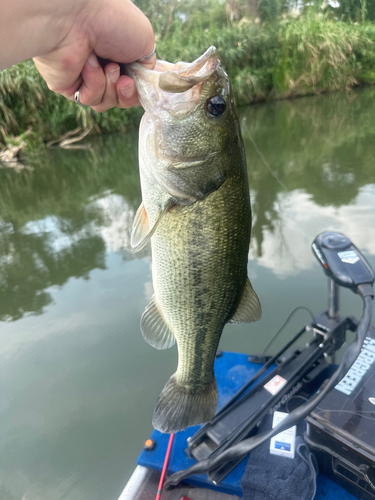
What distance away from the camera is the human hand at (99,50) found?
3.55ft

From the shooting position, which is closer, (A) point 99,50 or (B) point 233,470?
(A) point 99,50

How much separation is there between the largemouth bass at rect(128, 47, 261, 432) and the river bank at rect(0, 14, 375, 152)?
34.5ft

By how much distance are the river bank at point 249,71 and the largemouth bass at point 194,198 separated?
34.5 feet

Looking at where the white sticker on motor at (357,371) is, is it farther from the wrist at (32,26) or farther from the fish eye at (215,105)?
the wrist at (32,26)

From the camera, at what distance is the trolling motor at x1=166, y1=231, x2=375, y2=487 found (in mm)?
1660

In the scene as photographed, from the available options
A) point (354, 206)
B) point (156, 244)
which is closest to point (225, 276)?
point (156, 244)

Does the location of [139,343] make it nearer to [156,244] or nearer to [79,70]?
[156,244]

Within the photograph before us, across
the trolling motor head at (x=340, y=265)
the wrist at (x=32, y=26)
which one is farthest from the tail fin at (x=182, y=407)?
the wrist at (x=32, y=26)

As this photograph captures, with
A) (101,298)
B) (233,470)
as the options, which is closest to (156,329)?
(233,470)

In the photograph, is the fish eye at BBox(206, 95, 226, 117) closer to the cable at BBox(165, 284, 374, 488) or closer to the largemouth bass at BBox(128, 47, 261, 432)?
the largemouth bass at BBox(128, 47, 261, 432)

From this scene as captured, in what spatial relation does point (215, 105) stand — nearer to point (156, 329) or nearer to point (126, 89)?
point (126, 89)

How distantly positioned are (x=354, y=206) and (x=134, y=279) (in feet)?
10.4

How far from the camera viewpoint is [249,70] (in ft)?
44.6

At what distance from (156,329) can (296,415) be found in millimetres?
629
